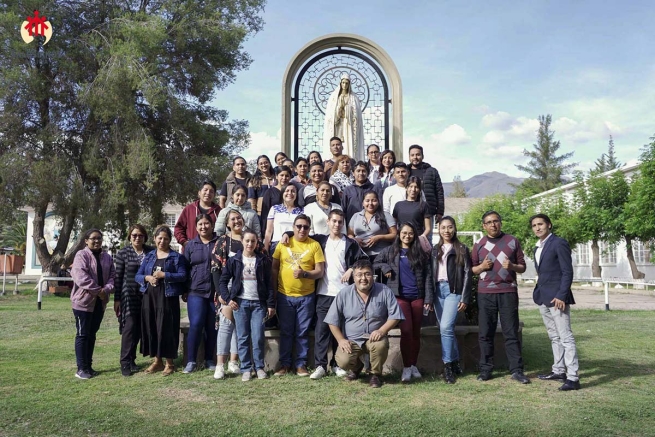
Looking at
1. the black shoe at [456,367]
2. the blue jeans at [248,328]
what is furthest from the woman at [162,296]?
the black shoe at [456,367]

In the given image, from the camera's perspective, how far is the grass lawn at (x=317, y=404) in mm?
4191

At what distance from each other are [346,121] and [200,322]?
652 cm

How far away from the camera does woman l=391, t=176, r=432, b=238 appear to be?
6340 mm

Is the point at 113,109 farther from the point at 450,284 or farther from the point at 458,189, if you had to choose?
the point at 458,189

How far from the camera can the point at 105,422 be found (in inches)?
171

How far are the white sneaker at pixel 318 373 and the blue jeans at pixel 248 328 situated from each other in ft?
1.87

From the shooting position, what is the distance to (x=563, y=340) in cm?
550

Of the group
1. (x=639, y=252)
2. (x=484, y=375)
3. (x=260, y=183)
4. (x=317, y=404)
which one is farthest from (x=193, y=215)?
(x=639, y=252)

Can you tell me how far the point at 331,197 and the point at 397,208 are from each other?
32.6 inches

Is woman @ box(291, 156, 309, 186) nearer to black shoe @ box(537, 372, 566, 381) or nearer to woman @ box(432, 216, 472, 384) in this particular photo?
woman @ box(432, 216, 472, 384)

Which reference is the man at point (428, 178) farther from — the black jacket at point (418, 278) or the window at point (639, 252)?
the window at point (639, 252)

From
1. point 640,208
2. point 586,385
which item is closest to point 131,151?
point 586,385

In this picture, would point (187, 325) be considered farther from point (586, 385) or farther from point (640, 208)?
point (640, 208)

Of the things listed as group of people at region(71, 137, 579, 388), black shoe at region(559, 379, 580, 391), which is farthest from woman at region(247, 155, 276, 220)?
black shoe at region(559, 379, 580, 391)
